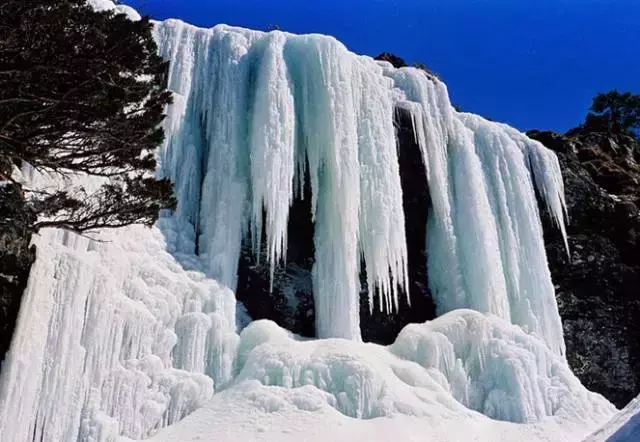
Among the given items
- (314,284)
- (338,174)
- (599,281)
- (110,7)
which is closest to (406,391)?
(314,284)

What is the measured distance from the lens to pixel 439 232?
1492 centimetres

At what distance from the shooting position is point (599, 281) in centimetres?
1706

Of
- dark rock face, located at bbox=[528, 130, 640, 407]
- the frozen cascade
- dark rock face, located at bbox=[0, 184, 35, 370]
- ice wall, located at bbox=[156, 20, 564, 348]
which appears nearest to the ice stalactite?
ice wall, located at bbox=[156, 20, 564, 348]

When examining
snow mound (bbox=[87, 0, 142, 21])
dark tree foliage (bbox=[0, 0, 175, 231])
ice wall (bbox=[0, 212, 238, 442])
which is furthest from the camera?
snow mound (bbox=[87, 0, 142, 21])

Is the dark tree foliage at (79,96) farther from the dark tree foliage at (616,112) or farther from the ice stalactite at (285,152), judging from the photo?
the dark tree foliage at (616,112)

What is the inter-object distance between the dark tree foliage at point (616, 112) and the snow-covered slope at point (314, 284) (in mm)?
14993

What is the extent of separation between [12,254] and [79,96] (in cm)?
212

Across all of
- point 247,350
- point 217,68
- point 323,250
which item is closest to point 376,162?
point 323,250

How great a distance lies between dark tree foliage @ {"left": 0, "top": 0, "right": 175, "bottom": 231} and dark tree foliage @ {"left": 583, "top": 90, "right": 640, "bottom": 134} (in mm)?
24905

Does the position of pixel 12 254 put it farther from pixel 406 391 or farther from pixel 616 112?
pixel 616 112

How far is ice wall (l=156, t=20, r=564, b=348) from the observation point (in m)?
12.5

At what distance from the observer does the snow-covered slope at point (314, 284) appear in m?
9.17

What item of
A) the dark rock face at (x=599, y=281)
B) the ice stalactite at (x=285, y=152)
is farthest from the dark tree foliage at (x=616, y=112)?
the ice stalactite at (x=285, y=152)

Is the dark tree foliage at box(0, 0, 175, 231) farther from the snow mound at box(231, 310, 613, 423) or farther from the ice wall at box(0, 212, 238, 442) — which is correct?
the snow mound at box(231, 310, 613, 423)
